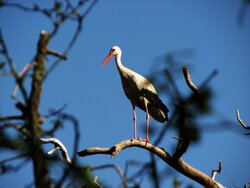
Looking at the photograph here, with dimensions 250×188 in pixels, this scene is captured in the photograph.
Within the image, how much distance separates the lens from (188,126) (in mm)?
3086

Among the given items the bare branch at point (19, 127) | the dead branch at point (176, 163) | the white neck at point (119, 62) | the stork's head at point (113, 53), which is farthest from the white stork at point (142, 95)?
the bare branch at point (19, 127)

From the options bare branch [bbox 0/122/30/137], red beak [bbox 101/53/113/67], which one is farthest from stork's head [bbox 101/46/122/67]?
bare branch [bbox 0/122/30/137]

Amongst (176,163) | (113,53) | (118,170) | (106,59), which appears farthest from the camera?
(106,59)

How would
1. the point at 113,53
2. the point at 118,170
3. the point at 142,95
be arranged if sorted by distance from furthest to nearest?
the point at 113,53 < the point at 142,95 < the point at 118,170

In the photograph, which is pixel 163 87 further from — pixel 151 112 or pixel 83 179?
pixel 151 112

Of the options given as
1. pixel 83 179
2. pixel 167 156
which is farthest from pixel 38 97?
pixel 167 156

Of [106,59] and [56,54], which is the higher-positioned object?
[106,59]

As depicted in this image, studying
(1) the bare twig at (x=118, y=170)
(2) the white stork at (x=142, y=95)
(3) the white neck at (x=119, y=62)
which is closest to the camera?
(1) the bare twig at (x=118, y=170)

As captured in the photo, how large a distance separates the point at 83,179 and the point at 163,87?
34.7 inches

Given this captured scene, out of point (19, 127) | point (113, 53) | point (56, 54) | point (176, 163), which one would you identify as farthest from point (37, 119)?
point (113, 53)

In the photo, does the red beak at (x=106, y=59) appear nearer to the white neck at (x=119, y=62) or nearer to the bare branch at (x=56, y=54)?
the white neck at (x=119, y=62)

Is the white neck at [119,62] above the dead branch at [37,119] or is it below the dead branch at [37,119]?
above

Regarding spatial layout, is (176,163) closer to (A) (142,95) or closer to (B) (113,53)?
(A) (142,95)

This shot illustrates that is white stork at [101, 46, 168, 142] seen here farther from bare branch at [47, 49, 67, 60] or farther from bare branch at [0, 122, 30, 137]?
bare branch at [0, 122, 30, 137]
